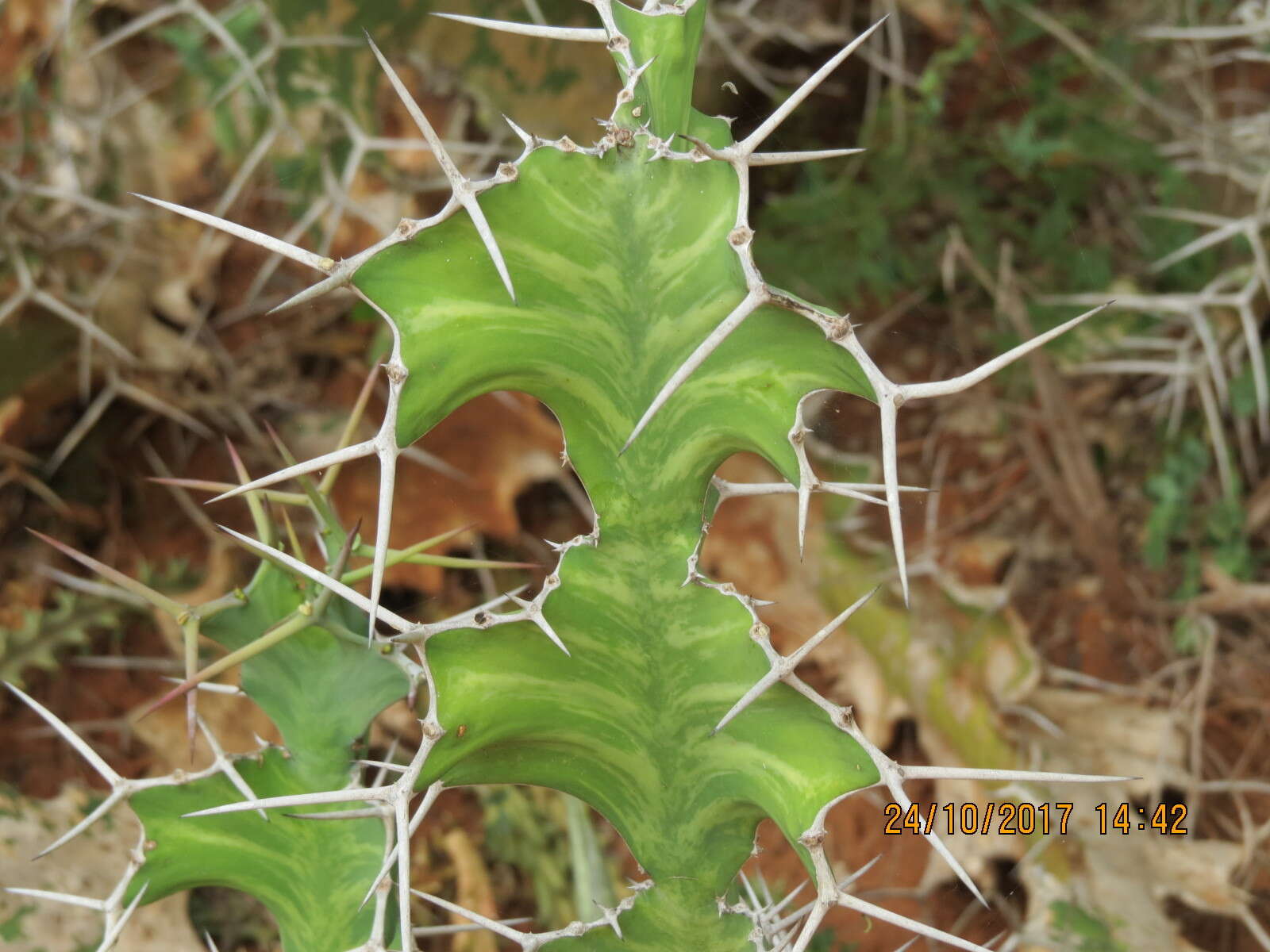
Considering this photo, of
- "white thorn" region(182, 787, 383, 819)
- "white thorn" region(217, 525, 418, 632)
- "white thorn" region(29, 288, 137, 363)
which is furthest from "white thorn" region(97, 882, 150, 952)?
"white thorn" region(29, 288, 137, 363)

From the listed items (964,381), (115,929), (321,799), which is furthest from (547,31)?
(115,929)

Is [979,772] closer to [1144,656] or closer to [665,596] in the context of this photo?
[665,596]

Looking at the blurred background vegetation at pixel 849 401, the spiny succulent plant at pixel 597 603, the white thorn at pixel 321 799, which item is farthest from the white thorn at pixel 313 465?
the blurred background vegetation at pixel 849 401

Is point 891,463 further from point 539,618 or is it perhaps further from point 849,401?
point 849,401

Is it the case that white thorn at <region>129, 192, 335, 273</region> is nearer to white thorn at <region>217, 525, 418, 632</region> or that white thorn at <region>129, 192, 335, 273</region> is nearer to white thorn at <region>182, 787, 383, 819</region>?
white thorn at <region>217, 525, 418, 632</region>

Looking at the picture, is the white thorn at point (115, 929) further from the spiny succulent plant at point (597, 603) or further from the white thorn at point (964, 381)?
the white thorn at point (964, 381)

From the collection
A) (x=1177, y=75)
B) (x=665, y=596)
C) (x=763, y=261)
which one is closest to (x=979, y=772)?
(x=665, y=596)
